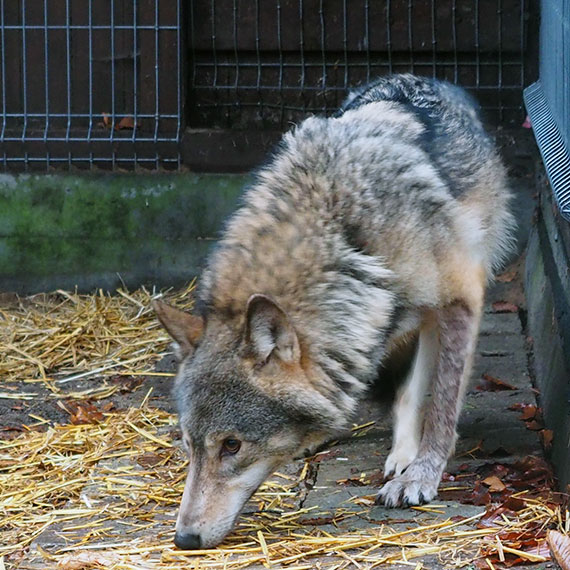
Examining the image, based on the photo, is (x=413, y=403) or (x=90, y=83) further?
(x=90, y=83)

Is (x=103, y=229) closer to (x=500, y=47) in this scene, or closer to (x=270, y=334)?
(x=500, y=47)

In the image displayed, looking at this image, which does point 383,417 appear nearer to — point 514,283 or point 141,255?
point 514,283

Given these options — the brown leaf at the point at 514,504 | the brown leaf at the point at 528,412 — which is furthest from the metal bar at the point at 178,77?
the brown leaf at the point at 514,504

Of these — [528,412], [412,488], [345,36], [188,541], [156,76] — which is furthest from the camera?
[156,76]

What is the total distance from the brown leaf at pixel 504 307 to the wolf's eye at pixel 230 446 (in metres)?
3.75

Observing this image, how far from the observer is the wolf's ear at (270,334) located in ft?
13.4

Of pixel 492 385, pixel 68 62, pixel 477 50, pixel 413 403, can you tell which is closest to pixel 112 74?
pixel 68 62

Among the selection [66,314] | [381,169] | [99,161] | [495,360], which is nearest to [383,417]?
[495,360]

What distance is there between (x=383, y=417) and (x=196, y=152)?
3.14m

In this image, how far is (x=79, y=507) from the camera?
4789mm

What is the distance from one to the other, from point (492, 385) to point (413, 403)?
1.06 meters

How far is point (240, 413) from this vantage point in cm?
419

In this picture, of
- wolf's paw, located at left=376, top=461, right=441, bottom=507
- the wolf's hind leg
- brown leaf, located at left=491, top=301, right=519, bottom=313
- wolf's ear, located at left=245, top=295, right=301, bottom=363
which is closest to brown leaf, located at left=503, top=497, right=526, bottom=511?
wolf's paw, located at left=376, top=461, right=441, bottom=507

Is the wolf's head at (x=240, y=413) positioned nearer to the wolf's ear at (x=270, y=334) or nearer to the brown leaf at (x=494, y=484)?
the wolf's ear at (x=270, y=334)
